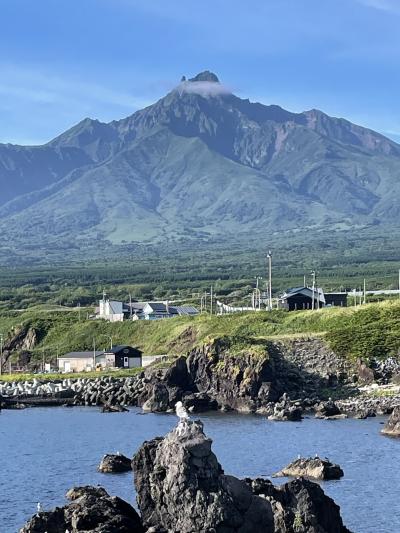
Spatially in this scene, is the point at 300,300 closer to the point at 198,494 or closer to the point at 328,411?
the point at 328,411

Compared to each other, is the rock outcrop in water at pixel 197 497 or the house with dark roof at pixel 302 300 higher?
the house with dark roof at pixel 302 300

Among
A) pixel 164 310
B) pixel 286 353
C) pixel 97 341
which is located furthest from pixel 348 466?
pixel 164 310

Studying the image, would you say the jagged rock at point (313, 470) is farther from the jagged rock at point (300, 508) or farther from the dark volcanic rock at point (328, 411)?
the dark volcanic rock at point (328, 411)

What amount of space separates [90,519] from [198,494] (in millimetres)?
4211

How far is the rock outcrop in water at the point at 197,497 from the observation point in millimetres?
30578

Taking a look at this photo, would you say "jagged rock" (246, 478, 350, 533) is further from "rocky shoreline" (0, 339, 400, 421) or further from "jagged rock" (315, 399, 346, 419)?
"rocky shoreline" (0, 339, 400, 421)

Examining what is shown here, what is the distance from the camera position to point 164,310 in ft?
424

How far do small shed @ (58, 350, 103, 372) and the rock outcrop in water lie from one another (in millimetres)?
73908

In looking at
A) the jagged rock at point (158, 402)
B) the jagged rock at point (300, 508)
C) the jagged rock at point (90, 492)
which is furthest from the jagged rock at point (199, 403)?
the jagged rock at point (300, 508)

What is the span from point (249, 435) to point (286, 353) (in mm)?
22676

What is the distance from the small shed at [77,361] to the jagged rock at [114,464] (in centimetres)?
5405

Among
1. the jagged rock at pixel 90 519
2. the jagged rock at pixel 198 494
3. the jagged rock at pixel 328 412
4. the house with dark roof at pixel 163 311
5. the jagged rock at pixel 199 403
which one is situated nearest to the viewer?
the jagged rock at pixel 198 494

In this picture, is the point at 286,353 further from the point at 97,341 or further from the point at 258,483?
the point at 258,483

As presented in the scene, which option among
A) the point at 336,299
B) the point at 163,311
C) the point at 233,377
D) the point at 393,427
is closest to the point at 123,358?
the point at 233,377
